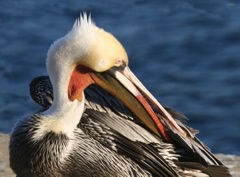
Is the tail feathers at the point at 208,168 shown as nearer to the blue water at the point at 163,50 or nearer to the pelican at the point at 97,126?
the pelican at the point at 97,126

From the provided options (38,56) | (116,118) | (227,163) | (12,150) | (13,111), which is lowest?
(12,150)

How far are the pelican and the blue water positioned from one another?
318 cm

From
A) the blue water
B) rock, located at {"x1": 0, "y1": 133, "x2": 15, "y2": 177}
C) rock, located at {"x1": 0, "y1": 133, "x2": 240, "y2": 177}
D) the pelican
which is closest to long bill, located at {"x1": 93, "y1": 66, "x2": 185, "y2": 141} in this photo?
the pelican

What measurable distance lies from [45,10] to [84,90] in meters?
5.40

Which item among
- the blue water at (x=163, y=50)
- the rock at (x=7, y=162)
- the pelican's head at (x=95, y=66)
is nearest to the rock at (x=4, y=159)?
the rock at (x=7, y=162)

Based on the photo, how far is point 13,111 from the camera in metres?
8.81

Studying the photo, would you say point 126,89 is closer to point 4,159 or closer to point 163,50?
point 4,159

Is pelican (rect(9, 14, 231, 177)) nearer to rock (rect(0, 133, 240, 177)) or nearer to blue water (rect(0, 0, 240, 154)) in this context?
rock (rect(0, 133, 240, 177))

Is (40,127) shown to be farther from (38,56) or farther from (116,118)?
(38,56)

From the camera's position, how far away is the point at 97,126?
191 inches

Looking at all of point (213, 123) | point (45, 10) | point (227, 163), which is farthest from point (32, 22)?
point (227, 163)

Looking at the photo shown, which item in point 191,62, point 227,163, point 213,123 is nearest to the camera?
point 227,163

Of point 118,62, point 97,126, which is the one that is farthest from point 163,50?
point 118,62

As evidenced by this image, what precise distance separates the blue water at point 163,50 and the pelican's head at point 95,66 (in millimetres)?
3540
